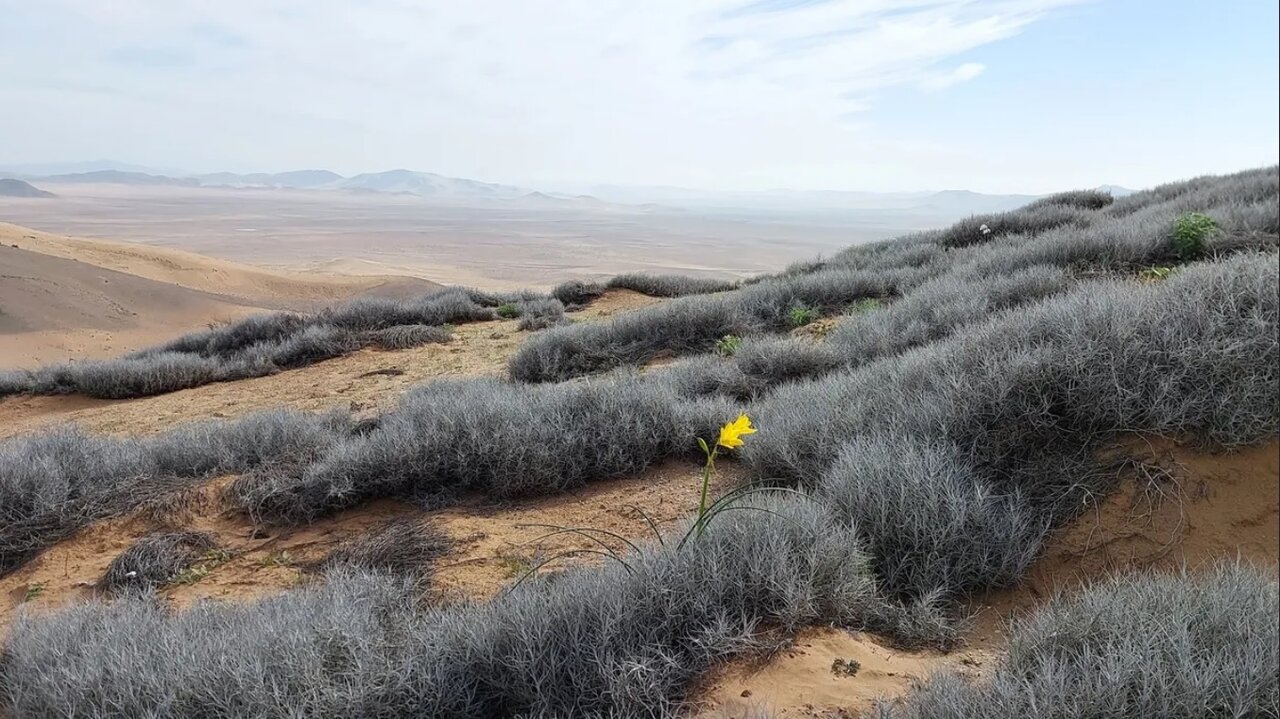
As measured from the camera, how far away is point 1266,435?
8.95 feet

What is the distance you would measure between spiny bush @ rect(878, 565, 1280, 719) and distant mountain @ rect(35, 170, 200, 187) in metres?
40.6

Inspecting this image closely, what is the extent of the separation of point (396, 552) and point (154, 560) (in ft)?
3.92

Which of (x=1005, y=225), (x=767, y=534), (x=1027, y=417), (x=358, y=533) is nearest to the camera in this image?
(x=767, y=534)

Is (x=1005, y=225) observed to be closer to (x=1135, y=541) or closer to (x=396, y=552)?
(x=1135, y=541)

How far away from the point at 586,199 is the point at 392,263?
5188 inches

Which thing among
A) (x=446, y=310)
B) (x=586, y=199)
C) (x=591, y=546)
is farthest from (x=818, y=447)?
(x=586, y=199)

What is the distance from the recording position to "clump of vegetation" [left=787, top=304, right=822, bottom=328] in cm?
741

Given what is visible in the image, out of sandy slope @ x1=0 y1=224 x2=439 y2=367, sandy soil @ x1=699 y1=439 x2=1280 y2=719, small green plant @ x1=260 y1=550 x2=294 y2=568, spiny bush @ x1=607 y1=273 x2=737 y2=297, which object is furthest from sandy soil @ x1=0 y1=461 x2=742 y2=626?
sandy slope @ x1=0 y1=224 x2=439 y2=367

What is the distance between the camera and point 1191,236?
6234mm

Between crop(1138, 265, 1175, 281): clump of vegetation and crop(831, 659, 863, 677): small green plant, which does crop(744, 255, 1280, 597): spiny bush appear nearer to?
crop(831, 659, 863, 677): small green plant

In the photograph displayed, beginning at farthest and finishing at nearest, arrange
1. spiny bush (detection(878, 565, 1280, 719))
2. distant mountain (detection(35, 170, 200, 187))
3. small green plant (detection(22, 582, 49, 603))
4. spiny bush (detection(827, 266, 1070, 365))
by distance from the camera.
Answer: distant mountain (detection(35, 170, 200, 187))
spiny bush (detection(827, 266, 1070, 365))
small green plant (detection(22, 582, 49, 603))
spiny bush (detection(878, 565, 1280, 719))

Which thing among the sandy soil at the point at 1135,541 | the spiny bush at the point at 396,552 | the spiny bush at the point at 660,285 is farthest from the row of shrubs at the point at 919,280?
the spiny bush at the point at 660,285

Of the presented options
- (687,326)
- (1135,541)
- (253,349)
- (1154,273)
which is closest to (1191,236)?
(1154,273)

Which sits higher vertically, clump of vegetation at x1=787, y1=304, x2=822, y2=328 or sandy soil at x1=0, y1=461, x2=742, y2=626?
clump of vegetation at x1=787, y1=304, x2=822, y2=328
